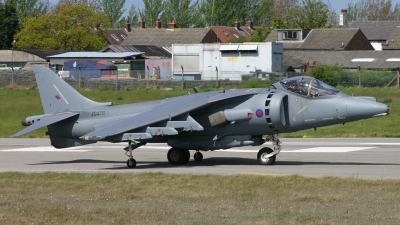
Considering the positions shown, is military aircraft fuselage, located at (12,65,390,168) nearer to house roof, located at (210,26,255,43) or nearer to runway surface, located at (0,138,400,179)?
runway surface, located at (0,138,400,179)

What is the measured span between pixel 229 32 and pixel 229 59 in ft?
142

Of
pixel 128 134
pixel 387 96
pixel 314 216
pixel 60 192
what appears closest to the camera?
pixel 314 216

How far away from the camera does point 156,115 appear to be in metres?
19.4

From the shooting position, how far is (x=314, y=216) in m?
11.6

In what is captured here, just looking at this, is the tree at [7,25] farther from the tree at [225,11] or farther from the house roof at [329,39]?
the house roof at [329,39]

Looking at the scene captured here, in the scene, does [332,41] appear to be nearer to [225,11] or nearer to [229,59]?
[229,59]

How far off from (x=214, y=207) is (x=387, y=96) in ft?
103

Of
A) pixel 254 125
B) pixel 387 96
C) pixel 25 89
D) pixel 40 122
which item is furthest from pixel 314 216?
pixel 25 89

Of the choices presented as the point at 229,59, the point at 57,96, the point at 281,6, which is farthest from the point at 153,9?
the point at 57,96

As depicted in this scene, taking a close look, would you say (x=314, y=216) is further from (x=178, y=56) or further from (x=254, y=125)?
(x=178, y=56)

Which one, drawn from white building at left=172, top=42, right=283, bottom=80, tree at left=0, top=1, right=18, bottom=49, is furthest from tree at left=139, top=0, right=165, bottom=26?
white building at left=172, top=42, right=283, bottom=80

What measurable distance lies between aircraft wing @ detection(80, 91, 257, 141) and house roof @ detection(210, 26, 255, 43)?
7548 centimetres

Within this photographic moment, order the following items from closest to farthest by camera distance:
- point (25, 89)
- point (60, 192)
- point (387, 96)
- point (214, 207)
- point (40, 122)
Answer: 1. point (214, 207)
2. point (60, 192)
3. point (40, 122)
4. point (387, 96)
5. point (25, 89)

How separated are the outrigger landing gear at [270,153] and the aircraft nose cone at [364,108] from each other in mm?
2221
